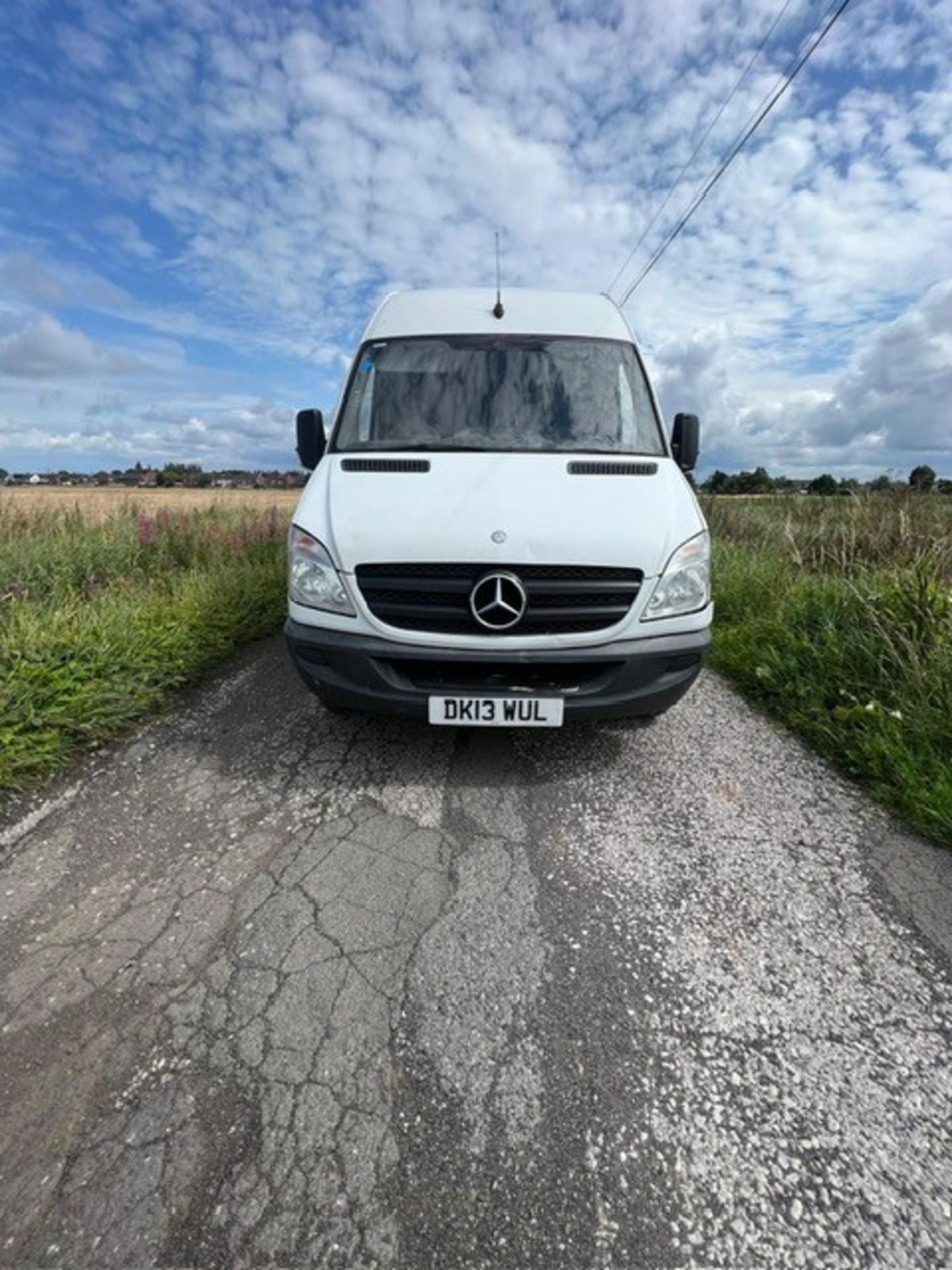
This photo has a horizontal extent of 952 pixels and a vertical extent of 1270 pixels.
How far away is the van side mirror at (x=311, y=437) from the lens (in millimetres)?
4078

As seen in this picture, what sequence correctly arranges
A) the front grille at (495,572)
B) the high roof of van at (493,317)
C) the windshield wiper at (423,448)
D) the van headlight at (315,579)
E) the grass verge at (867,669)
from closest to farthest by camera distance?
the front grille at (495,572)
the van headlight at (315,579)
the grass verge at (867,669)
the windshield wiper at (423,448)
the high roof of van at (493,317)

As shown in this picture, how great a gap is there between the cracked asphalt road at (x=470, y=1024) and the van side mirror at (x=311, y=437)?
220 cm

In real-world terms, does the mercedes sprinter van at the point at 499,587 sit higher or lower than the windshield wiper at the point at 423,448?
lower

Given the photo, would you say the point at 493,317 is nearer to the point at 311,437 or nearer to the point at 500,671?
the point at 311,437

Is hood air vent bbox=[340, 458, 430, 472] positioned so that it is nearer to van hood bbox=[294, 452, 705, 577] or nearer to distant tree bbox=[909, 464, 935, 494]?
van hood bbox=[294, 452, 705, 577]

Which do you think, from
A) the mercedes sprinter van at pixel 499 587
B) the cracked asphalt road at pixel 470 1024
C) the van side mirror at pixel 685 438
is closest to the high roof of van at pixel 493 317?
the van side mirror at pixel 685 438

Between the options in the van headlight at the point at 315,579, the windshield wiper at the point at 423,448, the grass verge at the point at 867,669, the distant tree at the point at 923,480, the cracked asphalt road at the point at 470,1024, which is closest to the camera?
the cracked asphalt road at the point at 470,1024

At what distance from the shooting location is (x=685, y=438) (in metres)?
4.05

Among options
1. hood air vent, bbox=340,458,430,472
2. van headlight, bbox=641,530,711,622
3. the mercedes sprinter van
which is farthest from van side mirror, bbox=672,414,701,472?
hood air vent, bbox=340,458,430,472

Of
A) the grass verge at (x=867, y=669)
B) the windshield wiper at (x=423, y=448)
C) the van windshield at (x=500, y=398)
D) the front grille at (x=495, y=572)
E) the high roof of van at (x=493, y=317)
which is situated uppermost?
the high roof of van at (x=493, y=317)

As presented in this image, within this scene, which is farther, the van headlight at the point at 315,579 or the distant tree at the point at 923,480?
the distant tree at the point at 923,480

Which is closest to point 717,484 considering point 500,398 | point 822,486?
point 822,486

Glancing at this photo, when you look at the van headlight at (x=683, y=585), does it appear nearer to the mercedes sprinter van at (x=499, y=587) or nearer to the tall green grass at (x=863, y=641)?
the mercedes sprinter van at (x=499, y=587)

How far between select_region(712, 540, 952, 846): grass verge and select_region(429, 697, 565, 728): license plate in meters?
1.61
